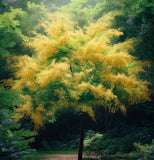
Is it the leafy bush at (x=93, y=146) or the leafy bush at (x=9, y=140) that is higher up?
the leafy bush at (x=9, y=140)

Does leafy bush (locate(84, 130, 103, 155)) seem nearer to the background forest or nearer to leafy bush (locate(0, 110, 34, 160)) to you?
the background forest

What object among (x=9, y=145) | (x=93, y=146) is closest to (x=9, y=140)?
(x=9, y=145)

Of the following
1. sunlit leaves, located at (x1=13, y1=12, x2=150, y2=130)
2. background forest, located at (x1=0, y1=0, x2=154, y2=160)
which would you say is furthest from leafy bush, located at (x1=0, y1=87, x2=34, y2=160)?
sunlit leaves, located at (x1=13, y1=12, x2=150, y2=130)

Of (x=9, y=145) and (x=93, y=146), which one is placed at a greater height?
(x=9, y=145)

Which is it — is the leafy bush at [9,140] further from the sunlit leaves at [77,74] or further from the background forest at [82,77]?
the sunlit leaves at [77,74]

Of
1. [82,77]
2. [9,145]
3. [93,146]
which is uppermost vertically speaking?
[82,77]

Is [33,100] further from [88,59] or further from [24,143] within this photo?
[24,143]

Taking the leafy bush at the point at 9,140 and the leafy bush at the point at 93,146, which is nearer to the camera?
the leafy bush at the point at 9,140

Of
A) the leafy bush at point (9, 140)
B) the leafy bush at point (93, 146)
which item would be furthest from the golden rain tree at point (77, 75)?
the leafy bush at point (93, 146)

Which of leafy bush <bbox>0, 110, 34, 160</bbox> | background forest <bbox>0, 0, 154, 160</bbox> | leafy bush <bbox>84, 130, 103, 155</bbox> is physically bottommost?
leafy bush <bbox>84, 130, 103, 155</bbox>

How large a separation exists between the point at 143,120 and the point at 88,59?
9.61 meters

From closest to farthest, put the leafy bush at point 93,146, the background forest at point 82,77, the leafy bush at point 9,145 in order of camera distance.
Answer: the leafy bush at point 9,145
the background forest at point 82,77
the leafy bush at point 93,146

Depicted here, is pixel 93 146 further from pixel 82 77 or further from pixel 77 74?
pixel 77 74

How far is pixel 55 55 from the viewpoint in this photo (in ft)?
25.1
